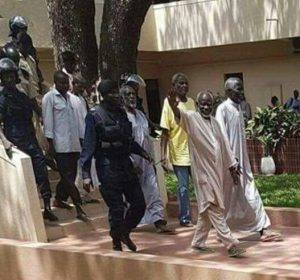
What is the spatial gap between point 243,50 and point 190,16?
192 centimetres

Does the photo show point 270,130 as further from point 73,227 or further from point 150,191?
point 73,227

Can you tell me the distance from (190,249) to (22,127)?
6.77 feet

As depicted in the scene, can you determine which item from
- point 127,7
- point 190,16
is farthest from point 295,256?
point 190,16

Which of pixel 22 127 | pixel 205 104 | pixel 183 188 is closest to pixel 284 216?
pixel 183 188

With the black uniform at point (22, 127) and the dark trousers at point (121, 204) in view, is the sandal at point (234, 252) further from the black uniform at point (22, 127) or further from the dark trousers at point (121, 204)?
the black uniform at point (22, 127)

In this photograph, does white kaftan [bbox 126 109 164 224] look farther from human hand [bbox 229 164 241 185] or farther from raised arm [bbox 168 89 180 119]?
human hand [bbox 229 164 241 185]

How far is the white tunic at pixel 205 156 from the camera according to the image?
625 centimetres

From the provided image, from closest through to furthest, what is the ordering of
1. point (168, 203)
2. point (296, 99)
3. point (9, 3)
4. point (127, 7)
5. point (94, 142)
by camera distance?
point (94, 142) < point (168, 203) < point (127, 7) < point (9, 3) < point (296, 99)

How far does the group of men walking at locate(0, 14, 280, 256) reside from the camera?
20.0 ft

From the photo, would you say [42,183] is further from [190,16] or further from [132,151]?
[190,16]

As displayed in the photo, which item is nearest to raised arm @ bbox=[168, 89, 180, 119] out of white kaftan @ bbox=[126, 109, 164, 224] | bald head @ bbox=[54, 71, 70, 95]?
white kaftan @ bbox=[126, 109, 164, 224]

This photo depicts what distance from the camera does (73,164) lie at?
7484mm

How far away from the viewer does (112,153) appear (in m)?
6.07

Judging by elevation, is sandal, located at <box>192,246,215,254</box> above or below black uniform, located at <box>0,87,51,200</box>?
below
